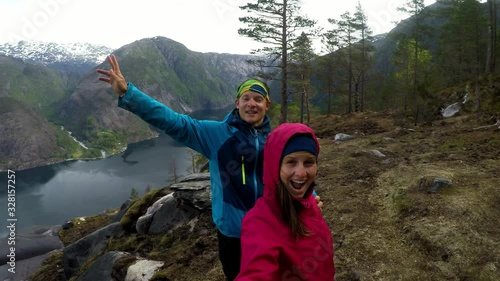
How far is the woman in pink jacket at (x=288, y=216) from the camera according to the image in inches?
76.8

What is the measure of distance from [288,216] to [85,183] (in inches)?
4351

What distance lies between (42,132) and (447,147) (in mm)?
188604

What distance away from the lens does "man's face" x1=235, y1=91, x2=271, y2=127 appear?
2.96 m

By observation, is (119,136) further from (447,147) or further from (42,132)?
(447,147)

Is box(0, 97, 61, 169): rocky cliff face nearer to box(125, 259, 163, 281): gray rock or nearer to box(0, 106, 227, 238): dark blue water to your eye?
box(0, 106, 227, 238): dark blue water

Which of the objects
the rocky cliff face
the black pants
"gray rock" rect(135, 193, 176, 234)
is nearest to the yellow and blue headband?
the black pants

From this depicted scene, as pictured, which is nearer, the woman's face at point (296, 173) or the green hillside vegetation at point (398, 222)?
the woman's face at point (296, 173)

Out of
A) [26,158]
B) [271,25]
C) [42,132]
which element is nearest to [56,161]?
[26,158]

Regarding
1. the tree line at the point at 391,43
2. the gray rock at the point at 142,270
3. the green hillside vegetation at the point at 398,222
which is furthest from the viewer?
the tree line at the point at 391,43

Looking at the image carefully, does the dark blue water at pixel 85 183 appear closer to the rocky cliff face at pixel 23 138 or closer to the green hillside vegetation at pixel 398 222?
the rocky cliff face at pixel 23 138

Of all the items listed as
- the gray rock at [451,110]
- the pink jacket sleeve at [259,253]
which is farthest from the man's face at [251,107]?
the gray rock at [451,110]

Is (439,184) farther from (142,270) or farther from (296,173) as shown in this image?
(142,270)

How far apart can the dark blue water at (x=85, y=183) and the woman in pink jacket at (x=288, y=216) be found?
5370 centimetres

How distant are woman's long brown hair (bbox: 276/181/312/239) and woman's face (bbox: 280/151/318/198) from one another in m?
0.04
